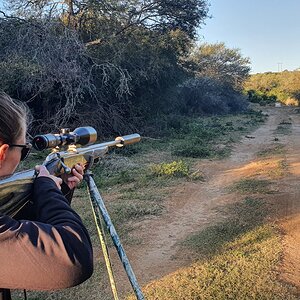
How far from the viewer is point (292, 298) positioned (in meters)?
3.21

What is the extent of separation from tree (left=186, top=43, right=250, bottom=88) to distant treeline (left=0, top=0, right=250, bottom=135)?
15205 millimetres

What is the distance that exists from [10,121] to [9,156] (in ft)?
0.39

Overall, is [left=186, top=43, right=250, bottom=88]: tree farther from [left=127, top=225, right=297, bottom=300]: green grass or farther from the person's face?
the person's face

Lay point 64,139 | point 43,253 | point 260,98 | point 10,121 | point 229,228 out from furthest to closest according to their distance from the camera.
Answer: point 260,98, point 229,228, point 64,139, point 10,121, point 43,253

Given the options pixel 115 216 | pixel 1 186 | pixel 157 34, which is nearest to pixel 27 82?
pixel 115 216

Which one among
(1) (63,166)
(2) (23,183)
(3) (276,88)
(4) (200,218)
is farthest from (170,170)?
(3) (276,88)

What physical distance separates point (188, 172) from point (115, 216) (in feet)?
9.74

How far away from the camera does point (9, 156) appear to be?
1244mm

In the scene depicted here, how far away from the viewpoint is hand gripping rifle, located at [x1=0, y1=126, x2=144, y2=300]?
1.27 meters

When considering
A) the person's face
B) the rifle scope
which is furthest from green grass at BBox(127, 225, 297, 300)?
the person's face

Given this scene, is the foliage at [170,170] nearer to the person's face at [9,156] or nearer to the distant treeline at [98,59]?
the distant treeline at [98,59]

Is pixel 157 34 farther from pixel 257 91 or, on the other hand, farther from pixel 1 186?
pixel 257 91

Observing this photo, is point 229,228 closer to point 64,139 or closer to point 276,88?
point 64,139

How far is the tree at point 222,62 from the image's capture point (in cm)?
3409
